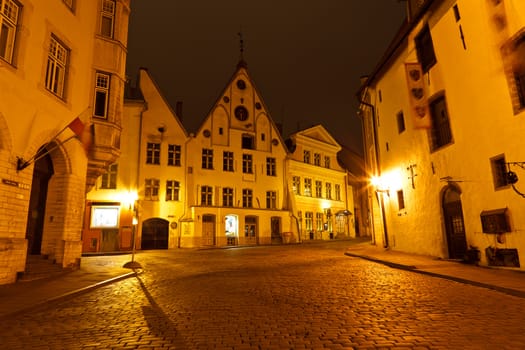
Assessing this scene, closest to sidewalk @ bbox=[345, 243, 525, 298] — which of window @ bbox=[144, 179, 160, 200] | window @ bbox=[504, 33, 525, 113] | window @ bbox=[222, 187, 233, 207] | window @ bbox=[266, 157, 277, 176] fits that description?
window @ bbox=[504, 33, 525, 113]

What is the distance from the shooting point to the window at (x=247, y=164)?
34.0m

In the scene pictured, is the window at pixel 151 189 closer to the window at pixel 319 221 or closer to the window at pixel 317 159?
the window at pixel 319 221

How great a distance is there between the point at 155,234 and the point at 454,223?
22.2m

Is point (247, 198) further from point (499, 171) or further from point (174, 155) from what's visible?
point (499, 171)

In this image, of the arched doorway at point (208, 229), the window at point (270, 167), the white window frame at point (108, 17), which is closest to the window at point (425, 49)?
the white window frame at point (108, 17)

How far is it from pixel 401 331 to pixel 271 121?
32514 mm

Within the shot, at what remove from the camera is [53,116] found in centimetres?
1197

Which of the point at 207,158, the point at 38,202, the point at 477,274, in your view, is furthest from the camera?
the point at 207,158

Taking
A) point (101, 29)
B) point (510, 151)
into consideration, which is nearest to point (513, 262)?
point (510, 151)

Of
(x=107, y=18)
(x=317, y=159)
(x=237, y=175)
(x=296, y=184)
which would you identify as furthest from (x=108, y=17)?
(x=317, y=159)

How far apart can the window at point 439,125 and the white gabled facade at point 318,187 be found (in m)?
21.0

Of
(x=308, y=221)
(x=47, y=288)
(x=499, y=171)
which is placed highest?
(x=499, y=171)

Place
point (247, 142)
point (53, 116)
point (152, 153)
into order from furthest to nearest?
point (247, 142) → point (152, 153) → point (53, 116)

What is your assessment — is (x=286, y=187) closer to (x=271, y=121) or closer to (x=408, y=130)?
(x=271, y=121)
